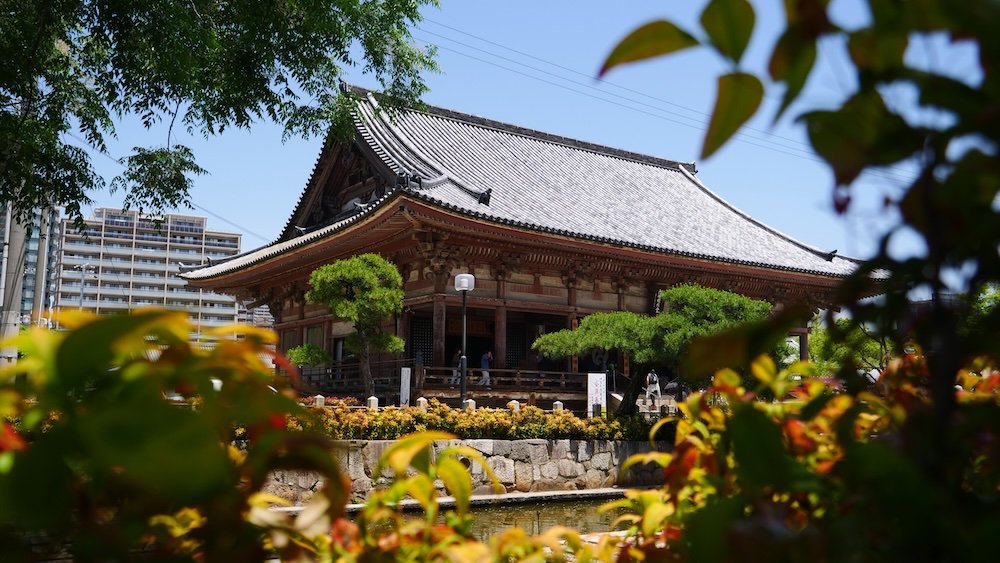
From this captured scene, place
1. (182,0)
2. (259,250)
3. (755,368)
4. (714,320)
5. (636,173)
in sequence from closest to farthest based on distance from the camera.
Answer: (755,368) → (182,0) → (714,320) → (259,250) → (636,173)

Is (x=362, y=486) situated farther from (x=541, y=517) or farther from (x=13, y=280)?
(x=13, y=280)

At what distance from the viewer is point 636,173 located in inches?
994

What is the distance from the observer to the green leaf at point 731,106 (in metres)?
0.83

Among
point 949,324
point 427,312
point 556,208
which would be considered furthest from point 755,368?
point 556,208

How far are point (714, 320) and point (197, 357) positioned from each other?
13020mm

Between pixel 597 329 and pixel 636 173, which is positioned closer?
pixel 597 329

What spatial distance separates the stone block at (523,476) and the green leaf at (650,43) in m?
11.2

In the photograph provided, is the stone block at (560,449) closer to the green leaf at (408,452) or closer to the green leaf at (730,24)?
the green leaf at (408,452)

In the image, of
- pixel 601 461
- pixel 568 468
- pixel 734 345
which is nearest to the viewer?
pixel 734 345

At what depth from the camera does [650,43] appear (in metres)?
0.86

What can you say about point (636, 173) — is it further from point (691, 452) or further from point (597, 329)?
point (691, 452)

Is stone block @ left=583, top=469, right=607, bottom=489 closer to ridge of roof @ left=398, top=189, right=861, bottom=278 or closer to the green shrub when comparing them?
the green shrub

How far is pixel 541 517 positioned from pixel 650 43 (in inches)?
371

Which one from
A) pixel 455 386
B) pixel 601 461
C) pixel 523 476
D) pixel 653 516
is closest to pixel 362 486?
pixel 523 476
